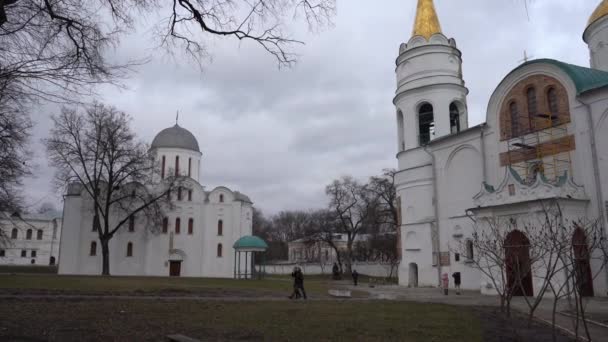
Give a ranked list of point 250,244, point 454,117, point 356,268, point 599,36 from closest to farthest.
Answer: point 599,36, point 454,117, point 250,244, point 356,268

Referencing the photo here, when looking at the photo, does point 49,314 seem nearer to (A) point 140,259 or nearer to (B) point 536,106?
(B) point 536,106

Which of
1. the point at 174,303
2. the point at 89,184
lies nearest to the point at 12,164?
the point at 174,303

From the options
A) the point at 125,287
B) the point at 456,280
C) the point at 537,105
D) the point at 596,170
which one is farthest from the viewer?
the point at 456,280

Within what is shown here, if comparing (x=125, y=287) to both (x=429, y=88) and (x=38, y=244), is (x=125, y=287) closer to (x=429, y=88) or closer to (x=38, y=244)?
(x=429, y=88)

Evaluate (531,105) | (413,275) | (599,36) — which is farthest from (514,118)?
(413,275)

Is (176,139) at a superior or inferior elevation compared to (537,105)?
superior

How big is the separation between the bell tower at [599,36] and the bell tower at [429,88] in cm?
766

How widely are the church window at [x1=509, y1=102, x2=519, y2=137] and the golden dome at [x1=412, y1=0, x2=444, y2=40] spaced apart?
31.6ft

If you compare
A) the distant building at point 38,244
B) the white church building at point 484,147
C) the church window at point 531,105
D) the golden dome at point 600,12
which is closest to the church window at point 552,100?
the white church building at point 484,147

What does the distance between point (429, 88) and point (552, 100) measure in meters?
9.30

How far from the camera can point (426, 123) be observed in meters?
34.2

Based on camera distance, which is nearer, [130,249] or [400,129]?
[400,129]

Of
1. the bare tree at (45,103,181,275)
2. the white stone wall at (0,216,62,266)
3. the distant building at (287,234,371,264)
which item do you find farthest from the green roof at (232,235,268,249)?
the white stone wall at (0,216,62,266)

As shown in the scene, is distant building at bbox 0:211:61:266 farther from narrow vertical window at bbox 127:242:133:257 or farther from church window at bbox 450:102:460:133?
church window at bbox 450:102:460:133
